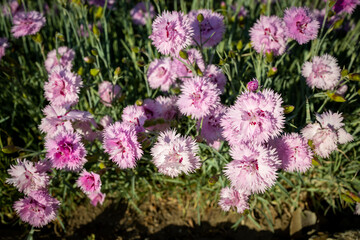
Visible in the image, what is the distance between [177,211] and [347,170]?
3.92ft

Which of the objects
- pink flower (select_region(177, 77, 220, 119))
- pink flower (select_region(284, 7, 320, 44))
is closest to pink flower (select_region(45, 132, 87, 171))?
pink flower (select_region(177, 77, 220, 119))

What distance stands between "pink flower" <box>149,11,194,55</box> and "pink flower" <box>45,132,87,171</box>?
63 centimetres

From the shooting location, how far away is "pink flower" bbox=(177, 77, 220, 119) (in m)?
1.25

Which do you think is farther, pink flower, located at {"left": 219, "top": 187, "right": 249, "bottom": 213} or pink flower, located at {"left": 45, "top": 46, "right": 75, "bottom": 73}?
pink flower, located at {"left": 45, "top": 46, "right": 75, "bottom": 73}

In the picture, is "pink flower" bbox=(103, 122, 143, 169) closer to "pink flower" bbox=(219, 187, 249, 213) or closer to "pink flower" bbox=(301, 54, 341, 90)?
"pink flower" bbox=(219, 187, 249, 213)

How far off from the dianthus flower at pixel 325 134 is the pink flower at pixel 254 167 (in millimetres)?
255

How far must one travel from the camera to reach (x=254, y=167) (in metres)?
1.18

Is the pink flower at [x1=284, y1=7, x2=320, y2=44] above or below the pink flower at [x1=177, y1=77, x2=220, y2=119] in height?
above

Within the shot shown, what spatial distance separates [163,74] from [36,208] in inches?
38.4

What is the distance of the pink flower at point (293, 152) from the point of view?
126 cm

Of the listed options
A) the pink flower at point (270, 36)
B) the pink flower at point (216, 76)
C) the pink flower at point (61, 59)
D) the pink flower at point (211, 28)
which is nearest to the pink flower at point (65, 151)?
the pink flower at point (61, 59)

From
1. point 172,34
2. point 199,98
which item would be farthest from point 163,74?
point 199,98

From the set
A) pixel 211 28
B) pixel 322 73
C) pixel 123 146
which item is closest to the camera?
pixel 123 146

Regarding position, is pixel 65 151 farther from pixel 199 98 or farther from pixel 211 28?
pixel 211 28
